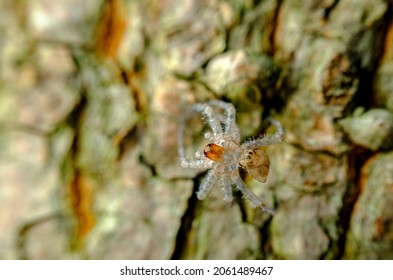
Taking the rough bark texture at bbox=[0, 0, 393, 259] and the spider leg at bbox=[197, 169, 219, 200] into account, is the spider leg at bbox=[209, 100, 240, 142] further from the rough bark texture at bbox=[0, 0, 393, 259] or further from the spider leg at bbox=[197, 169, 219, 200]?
the spider leg at bbox=[197, 169, 219, 200]

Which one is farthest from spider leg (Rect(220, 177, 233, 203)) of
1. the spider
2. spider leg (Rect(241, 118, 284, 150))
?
spider leg (Rect(241, 118, 284, 150))

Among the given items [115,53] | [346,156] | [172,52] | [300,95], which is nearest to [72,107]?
[115,53]

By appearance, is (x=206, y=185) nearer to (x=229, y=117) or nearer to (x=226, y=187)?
Answer: (x=226, y=187)

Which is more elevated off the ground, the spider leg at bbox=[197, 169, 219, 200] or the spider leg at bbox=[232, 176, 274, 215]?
the spider leg at bbox=[197, 169, 219, 200]

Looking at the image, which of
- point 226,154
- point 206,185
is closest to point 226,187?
point 206,185
